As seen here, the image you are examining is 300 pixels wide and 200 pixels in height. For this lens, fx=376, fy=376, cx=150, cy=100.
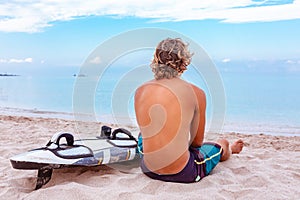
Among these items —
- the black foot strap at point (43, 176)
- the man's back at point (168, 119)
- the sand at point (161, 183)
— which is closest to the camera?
the sand at point (161, 183)

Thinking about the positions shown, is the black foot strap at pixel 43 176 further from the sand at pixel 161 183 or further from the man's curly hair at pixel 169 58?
the man's curly hair at pixel 169 58

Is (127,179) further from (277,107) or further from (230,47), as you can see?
(230,47)

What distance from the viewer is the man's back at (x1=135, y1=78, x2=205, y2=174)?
2.79 metres

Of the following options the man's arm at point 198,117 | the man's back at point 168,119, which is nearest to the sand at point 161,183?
the man's back at point 168,119

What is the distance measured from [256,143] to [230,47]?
13.4 metres

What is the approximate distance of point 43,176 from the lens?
2.95 meters

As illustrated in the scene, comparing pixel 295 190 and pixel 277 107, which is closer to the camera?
pixel 295 190

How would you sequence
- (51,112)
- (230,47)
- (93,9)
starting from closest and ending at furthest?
(51,112) → (93,9) → (230,47)

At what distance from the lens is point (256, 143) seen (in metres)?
5.40

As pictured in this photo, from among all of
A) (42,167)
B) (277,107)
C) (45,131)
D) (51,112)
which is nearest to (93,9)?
(51,112)

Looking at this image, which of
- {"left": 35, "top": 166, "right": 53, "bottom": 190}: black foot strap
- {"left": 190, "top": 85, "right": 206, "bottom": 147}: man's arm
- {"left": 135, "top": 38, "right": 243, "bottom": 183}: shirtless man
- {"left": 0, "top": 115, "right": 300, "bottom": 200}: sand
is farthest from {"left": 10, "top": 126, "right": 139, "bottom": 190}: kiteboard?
{"left": 190, "top": 85, "right": 206, "bottom": 147}: man's arm

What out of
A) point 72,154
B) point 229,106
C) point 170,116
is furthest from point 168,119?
point 229,106

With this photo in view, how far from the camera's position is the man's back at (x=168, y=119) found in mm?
2795

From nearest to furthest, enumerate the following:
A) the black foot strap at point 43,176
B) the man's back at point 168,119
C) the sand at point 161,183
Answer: the sand at point 161,183, the man's back at point 168,119, the black foot strap at point 43,176
